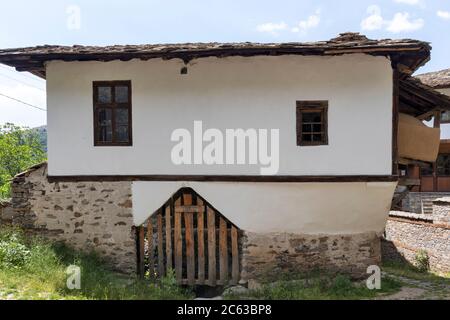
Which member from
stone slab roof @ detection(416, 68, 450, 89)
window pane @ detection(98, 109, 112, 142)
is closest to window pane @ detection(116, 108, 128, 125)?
window pane @ detection(98, 109, 112, 142)

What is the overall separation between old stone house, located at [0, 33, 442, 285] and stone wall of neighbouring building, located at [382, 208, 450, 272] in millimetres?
5500

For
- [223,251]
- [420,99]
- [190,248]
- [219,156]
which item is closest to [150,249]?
[190,248]

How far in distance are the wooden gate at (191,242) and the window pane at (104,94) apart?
226 cm

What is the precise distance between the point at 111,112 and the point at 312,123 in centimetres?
380

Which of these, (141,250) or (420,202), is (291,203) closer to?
(141,250)

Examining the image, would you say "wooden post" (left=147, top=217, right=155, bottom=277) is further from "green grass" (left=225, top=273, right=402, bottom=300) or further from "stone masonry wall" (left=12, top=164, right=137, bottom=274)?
"green grass" (left=225, top=273, right=402, bottom=300)

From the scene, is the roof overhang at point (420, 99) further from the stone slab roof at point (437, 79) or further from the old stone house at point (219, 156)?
the stone slab roof at point (437, 79)

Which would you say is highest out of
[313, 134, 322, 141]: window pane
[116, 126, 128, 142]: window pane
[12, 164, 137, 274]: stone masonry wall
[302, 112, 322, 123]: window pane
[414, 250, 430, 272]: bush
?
[302, 112, 322, 123]: window pane

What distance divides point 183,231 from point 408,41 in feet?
17.3

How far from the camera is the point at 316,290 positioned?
662cm

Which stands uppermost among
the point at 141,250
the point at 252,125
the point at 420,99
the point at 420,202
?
the point at 420,99

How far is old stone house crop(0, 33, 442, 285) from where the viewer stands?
21.9ft

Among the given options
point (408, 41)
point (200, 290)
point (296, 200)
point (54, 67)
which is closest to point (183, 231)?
point (200, 290)
